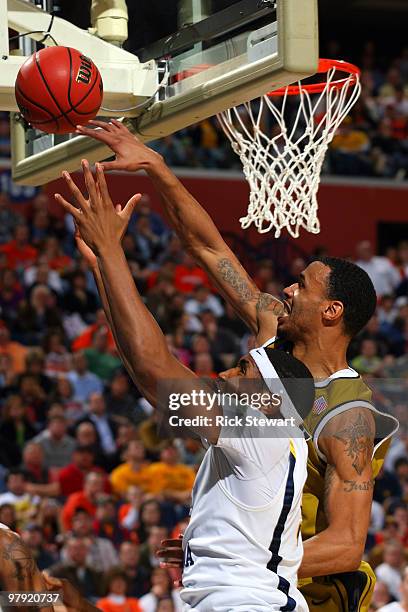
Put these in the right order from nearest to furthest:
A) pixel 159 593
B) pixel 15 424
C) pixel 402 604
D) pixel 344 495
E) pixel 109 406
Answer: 1. pixel 344 495
2. pixel 402 604
3. pixel 159 593
4. pixel 15 424
5. pixel 109 406

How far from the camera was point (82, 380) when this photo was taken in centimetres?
977

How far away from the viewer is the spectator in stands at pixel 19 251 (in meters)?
10.9

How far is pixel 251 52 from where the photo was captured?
3.88m

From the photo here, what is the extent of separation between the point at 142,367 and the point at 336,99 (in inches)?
110

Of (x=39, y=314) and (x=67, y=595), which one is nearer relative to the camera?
(x=67, y=595)

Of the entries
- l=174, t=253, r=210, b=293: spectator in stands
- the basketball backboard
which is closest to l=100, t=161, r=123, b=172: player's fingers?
the basketball backboard

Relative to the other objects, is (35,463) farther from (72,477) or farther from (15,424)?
(15,424)

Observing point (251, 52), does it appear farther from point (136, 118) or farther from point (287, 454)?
point (287, 454)

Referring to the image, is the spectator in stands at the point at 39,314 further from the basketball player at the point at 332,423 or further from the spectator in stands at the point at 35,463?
the basketball player at the point at 332,423

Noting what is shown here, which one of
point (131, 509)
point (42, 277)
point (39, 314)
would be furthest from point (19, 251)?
point (131, 509)

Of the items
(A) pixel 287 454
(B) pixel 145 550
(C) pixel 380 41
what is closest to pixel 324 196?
(C) pixel 380 41

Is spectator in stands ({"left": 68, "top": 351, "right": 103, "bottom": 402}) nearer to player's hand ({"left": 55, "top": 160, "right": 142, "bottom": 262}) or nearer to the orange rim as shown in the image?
the orange rim

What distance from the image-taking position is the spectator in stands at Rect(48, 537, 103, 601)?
23.7 ft

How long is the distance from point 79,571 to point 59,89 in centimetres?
437
